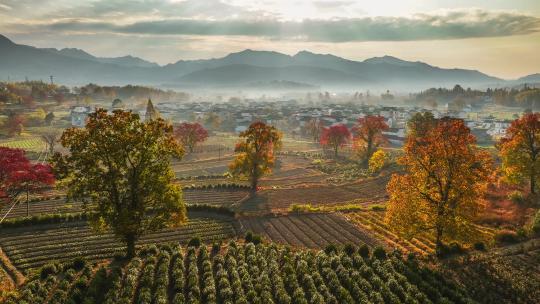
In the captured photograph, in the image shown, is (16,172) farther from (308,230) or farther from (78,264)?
(308,230)

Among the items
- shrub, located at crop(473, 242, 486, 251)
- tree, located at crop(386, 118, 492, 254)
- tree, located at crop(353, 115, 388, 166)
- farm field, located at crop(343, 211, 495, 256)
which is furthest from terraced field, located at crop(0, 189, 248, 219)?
tree, located at crop(353, 115, 388, 166)

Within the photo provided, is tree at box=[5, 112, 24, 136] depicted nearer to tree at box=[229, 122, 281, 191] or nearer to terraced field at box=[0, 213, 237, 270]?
tree at box=[229, 122, 281, 191]

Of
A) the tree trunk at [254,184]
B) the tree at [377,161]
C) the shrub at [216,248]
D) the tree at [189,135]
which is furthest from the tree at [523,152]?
the tree at [189,135]

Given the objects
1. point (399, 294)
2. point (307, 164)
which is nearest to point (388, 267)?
point (399, 294)

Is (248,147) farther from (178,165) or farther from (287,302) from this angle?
(287,302)

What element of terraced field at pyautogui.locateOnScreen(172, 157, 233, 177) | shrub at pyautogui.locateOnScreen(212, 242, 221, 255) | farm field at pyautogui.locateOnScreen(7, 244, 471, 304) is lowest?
terraced field at pyautogui.locateOnScreen(172, 157, 233, 177)

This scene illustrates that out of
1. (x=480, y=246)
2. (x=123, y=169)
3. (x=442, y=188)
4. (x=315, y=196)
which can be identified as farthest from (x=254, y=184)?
(x=480, y=246)

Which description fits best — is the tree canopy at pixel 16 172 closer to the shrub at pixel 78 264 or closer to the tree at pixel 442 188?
the shrub at pixel 78 264
